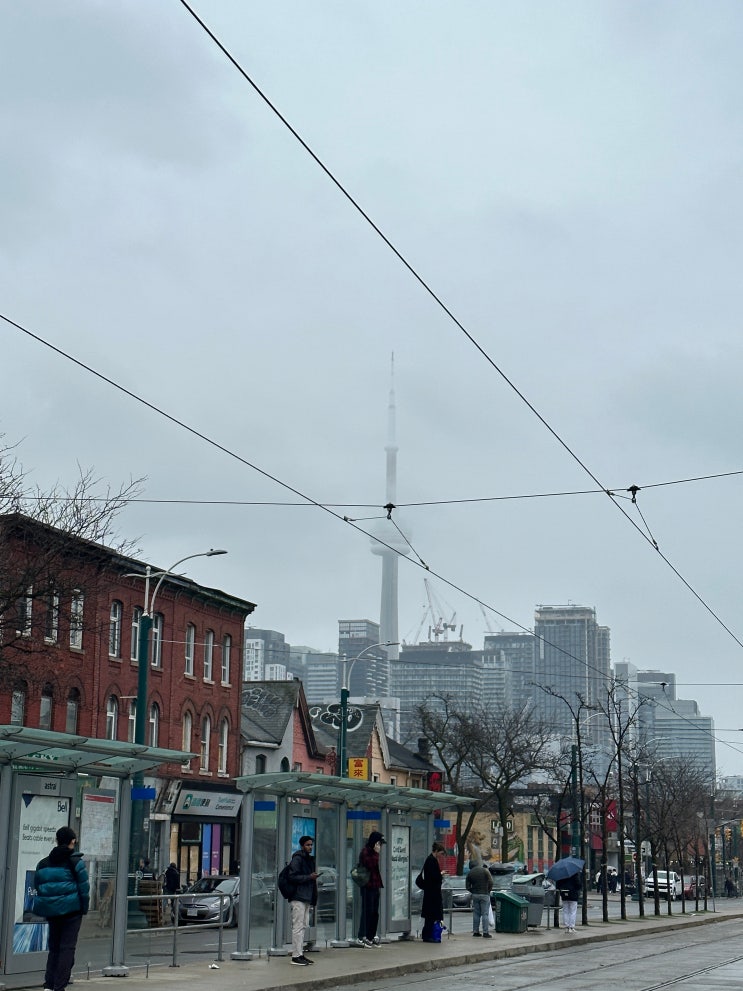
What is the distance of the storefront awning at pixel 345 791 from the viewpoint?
21688mm

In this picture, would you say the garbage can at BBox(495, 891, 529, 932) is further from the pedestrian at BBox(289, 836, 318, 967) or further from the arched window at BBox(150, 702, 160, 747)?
the arched window at BBox(150, 702, 160, 747)

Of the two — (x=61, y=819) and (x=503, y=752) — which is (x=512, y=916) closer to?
(x=61, y=819)

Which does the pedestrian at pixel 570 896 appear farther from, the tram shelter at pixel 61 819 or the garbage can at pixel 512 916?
the tram shelter at pixel 61 819

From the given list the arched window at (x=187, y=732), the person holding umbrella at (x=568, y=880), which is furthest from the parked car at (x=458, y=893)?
the person holding umbrella at (x=568, y=880)

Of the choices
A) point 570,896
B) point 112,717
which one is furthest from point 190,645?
point 570,896

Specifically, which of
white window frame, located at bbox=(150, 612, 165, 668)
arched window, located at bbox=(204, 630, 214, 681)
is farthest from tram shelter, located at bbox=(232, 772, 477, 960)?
arched window, located at bbox=(204, 630, 214, 681)

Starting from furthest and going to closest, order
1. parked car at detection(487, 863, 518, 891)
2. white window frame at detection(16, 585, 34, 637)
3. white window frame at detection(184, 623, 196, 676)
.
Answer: parked car at detection(487, 863, 518, 891), white window frame at detection(184, 623, 196, 676), white window frame at detection(16, 585, 34, 637)

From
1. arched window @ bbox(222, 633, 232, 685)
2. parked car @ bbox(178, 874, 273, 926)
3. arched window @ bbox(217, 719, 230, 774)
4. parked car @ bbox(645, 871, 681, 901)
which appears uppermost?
arched window @ bbox(222, 633, 232, 685)

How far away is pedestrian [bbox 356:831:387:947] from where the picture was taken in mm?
23812

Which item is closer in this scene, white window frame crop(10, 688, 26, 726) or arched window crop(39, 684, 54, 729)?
white window frame crop(10, 688, 26, 726)

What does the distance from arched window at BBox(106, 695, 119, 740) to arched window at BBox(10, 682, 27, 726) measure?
588cm

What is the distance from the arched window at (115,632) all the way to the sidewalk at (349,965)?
22.7 metres

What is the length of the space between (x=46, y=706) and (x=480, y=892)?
21.0m

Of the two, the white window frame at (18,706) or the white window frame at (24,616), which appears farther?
the white window frame at (18,706)
